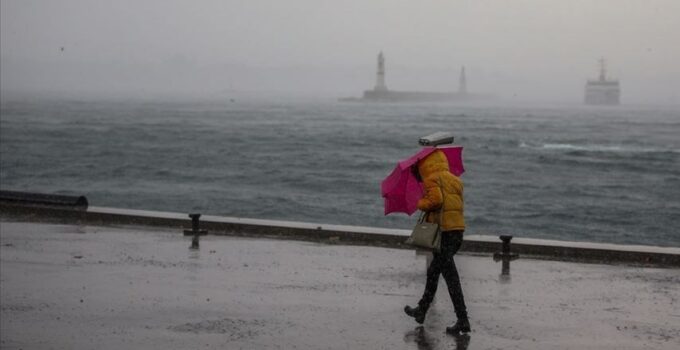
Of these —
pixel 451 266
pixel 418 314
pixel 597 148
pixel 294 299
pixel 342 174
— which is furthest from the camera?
pixel 597 148

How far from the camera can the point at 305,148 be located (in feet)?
240

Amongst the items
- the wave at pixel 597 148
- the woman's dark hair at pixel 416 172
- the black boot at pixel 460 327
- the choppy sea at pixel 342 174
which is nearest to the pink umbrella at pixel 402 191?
the woman's dark hair at pixel 416 172

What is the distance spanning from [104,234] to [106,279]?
339 centimetres

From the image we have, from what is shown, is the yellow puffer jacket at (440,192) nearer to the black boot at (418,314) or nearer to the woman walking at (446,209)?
the woman walking at (446,209)

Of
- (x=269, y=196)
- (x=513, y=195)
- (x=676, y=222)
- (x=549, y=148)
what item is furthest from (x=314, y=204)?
(x=549, y=148)

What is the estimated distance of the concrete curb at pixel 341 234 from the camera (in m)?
11.6

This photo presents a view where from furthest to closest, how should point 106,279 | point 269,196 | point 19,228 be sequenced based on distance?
1. point 269,196
2. point 19,228
3. point 106,279

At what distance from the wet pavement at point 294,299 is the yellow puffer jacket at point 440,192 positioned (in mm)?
914

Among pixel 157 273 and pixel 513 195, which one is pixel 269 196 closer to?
pixel 513 195

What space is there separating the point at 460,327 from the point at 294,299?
200 cm

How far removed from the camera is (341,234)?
13.2 meters

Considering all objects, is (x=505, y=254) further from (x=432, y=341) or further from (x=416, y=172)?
(x=432, y=341)

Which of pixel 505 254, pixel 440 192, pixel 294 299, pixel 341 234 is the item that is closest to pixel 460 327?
pixel 440 192

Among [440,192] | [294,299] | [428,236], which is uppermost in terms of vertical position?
[440,192]
